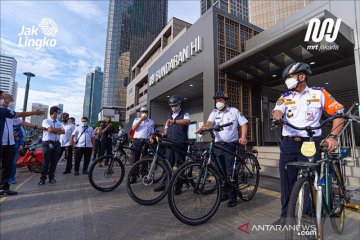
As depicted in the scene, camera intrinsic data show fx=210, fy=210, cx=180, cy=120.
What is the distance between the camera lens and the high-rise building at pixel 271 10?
57.0 meters

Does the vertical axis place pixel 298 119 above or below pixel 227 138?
above

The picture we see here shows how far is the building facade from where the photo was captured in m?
34.8

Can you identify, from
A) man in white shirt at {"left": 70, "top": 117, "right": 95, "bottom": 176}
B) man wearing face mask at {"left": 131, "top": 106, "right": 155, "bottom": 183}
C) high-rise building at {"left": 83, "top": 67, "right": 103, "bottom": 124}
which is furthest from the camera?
high-rise building at {"left": 83, "top": 67, "right": 103, "bottom": 124}

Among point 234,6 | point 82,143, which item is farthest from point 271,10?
point 82,143

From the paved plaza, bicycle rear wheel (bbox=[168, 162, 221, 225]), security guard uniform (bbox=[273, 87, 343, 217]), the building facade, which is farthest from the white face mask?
the building facade

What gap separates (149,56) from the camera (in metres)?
44.6

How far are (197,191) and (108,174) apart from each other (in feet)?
8.66

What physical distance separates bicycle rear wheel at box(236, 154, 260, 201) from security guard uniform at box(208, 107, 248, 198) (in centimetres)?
27

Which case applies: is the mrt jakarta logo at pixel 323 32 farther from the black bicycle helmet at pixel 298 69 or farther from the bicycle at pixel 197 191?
the bicycle at pixel 197 191

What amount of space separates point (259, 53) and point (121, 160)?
7299mm

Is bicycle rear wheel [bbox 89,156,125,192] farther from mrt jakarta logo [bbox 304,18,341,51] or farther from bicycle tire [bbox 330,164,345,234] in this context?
mrt jakarta logo [bbox 304,18,341,51]

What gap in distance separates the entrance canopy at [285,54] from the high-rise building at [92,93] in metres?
162

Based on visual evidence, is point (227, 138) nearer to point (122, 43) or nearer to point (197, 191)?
point (197, 191)

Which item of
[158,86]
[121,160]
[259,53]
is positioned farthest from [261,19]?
[121,160]
